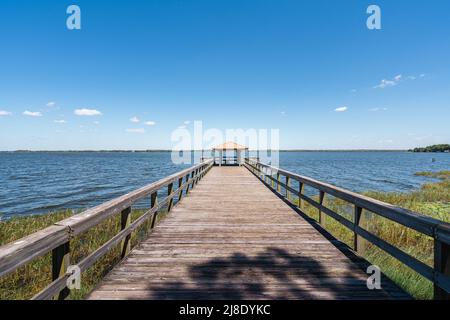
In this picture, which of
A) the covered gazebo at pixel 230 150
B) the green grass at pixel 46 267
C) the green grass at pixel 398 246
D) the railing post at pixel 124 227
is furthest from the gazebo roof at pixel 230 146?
the railing post at pixel 124 227

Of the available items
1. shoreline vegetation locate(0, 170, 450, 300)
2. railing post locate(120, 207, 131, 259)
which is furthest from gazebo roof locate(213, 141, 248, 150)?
railing post locate(120, 207, 131, 259)

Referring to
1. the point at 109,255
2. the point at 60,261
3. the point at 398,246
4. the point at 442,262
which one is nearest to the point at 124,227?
the point at 60,261

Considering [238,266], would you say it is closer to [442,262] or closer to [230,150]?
[442,262]

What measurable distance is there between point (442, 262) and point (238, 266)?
212 centimetres

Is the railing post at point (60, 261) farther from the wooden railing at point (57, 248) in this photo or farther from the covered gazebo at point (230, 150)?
the covered gazebo at point (230, 150)

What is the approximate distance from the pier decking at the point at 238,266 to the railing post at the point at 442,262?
22.7 inches

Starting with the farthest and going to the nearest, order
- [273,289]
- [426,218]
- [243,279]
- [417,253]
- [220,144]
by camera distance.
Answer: [220,144], [417,253], [243,279], [273,289], [426,218]

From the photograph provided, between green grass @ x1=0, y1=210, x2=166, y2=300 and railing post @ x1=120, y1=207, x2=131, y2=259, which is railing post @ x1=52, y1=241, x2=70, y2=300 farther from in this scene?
railing post @ x1=120, y1=207, x2=131, y2=259

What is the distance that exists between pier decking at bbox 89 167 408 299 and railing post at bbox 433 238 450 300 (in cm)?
58

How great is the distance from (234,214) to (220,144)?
70.3 feet

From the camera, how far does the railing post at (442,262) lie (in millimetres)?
2043
